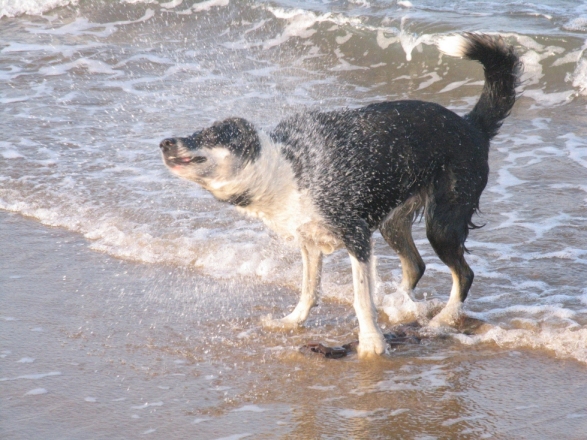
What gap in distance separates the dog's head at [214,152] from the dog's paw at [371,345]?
1.29m

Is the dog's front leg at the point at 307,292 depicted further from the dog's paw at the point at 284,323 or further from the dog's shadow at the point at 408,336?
the dog's shadow at the point at 408,336

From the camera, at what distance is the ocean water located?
547 centimetres

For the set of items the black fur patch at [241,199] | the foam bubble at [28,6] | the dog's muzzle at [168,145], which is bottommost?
the foam bubble at [28,6]

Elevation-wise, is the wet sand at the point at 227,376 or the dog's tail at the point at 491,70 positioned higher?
the dog's tail at the point at 491,70

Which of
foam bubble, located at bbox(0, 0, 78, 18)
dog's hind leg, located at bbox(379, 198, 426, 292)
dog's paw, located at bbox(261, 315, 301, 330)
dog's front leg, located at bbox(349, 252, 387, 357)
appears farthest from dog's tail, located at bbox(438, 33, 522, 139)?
foam bubble, located at bbox(0, 0, 78, 18)

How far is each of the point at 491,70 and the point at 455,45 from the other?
0.31m

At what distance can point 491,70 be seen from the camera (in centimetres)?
513

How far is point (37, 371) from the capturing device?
4.56 m

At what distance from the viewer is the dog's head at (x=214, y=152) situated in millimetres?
4176

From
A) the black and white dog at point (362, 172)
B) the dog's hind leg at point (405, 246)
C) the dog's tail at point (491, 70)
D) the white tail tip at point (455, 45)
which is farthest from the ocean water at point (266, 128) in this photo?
the white tail tip at point (455, 45)

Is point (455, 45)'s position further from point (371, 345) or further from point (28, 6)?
point (28, 6)

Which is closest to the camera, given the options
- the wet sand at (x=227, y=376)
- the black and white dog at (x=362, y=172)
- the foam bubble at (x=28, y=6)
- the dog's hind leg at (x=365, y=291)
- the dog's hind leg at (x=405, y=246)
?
the wet sand at (x=227, y=376)

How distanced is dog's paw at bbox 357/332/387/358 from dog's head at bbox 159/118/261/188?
4.24 feet

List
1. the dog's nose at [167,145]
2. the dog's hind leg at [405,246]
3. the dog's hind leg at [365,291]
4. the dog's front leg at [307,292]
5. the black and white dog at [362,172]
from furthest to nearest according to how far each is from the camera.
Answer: the dog's hind leg at [405,246] → the dog's front leg at [307,292] → the dog's hind leg at [365,291] → the black and white dog at [362,172] → the dog's nose at [167,145]
